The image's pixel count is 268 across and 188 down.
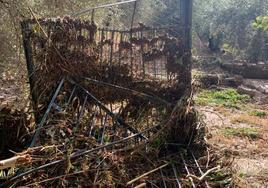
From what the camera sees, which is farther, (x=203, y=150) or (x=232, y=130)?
(x=232, y=130)

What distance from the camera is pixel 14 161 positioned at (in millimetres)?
2666

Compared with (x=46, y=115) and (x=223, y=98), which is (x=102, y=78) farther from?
(x=223, y=98)

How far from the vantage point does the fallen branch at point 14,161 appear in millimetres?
2545

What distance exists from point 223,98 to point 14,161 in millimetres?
8505

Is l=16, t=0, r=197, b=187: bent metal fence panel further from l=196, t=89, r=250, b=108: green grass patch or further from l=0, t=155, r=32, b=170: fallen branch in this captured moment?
l=196, t=89, r=250, b=108: green grass patch

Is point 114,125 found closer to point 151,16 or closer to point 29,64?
point 29,64

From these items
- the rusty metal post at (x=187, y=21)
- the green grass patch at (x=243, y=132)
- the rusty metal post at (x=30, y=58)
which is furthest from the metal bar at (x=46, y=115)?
the green grass patch at (x=243, y=132)

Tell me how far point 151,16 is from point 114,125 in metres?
10.5

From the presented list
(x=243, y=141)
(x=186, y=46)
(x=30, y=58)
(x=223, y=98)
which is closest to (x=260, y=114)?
(x=223, y=98)

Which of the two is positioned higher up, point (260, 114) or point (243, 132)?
point (260, 114)

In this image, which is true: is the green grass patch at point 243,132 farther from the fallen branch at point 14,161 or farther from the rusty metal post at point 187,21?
the fallen branch at point 14,161

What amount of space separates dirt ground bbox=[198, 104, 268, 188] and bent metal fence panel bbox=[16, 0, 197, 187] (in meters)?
0.86

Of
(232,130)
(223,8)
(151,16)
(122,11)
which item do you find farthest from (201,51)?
(232,130)

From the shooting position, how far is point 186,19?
518 cm
